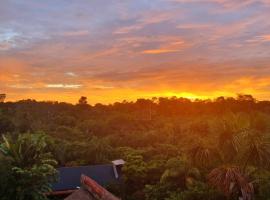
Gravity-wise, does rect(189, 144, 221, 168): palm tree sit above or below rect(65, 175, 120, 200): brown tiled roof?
above

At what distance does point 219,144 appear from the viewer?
21.1 meters

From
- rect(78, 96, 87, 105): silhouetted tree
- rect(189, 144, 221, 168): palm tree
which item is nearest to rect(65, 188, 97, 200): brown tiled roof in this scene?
rect(189, 144, 221, 168): palm tree

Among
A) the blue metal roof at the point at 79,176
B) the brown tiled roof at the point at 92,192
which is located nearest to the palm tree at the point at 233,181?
the brown tiled roof at the point at 92,192

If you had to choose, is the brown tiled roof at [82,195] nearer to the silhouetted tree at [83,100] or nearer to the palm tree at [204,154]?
the palm tree at [204,154]

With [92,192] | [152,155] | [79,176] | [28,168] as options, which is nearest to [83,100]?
[152,155]

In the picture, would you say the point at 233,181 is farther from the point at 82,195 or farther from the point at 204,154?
the point at 82,195

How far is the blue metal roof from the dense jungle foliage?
1290mm

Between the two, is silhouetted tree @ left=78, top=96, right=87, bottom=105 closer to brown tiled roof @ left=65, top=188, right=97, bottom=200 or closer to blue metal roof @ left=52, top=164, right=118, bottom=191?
blue metal roof @ left=52, top=164, right=118, bottom=191

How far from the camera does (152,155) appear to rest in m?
40.7

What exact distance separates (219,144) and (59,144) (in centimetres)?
2765

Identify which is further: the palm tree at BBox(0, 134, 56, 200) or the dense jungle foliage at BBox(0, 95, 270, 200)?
the palm tree at BBox(0, 134, 56, 200)

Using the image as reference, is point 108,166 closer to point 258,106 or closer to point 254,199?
A: point 254,199

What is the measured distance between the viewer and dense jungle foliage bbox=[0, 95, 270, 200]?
20.3 metres

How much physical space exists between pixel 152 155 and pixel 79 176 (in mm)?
9664
